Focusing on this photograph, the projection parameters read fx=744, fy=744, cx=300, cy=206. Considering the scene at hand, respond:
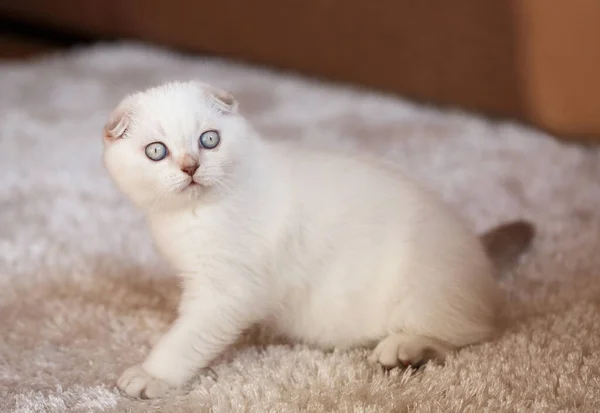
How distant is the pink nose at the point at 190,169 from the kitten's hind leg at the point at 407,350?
354 millimetres

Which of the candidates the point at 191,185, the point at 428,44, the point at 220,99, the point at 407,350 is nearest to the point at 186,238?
the point at 191,185

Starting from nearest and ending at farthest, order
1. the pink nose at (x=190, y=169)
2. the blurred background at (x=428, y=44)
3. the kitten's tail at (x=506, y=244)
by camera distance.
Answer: the pink nose at (x=190, y=169), the kitten's tail at (x=506, y=244), the blurred background at (x=428, y=44)

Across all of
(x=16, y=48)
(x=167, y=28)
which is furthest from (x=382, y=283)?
(x=16, y=48)

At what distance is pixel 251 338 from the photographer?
1153 mm

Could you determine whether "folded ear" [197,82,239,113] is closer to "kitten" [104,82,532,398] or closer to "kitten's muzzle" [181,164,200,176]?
"kitten" [104,82,532,398]

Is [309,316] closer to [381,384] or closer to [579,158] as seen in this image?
[381,384]

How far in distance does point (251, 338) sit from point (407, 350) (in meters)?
0.26

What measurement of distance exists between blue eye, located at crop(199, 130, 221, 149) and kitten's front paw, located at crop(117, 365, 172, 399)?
31 cm

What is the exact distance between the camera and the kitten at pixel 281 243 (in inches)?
38.2

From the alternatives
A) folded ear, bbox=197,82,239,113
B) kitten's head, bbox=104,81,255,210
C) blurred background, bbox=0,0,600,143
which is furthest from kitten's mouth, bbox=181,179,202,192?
blurred background, bbox=0,0,600,143

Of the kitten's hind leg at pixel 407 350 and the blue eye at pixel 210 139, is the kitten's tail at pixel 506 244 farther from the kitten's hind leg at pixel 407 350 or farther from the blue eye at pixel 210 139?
the blue eye at pixel 210 139

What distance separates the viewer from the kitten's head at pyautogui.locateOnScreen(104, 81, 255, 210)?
0.94 metres

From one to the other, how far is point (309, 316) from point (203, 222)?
8.2 inches

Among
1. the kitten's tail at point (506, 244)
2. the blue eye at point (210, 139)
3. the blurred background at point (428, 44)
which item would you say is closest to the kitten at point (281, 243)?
A: the blue eye at point (210, 139)
